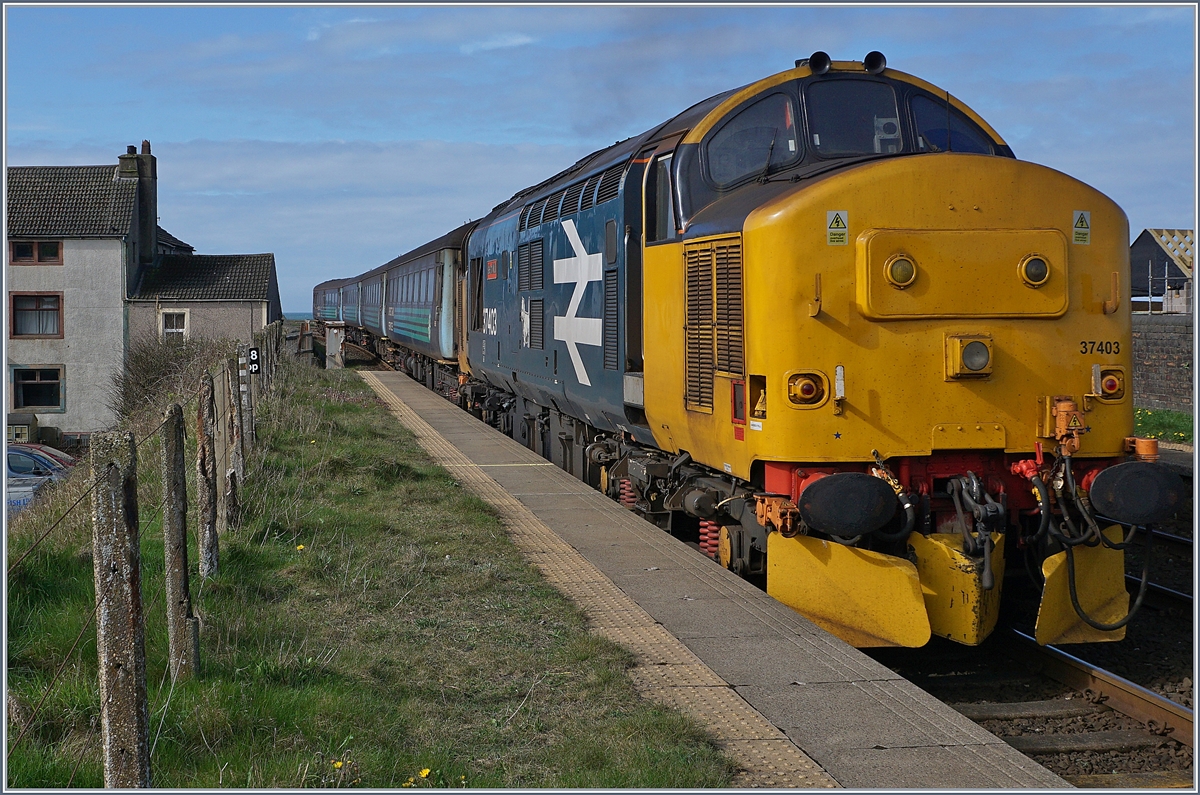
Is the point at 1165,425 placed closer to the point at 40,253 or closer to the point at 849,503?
the point at 849,503

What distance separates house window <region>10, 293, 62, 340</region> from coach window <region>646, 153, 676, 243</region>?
37544 millimetres

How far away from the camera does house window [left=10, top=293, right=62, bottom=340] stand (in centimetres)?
4062

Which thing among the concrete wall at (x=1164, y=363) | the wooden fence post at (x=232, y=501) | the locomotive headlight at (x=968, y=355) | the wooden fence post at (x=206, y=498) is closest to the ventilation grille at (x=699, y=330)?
the locomotive headlight at (x=968, y=355)

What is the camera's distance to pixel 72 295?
40812 mm

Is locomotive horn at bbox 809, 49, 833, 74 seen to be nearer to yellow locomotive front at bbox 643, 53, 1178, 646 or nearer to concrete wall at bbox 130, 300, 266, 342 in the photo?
yellow locomotive front at bbox 643, 53, 1178, 646

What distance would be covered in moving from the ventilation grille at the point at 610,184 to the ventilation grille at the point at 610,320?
2.16ft

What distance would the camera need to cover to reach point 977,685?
22.8ft

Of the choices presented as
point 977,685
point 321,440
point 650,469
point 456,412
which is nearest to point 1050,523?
point 977,685

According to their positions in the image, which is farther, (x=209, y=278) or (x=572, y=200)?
(x=209, y=278)

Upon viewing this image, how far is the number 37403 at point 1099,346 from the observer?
691cm

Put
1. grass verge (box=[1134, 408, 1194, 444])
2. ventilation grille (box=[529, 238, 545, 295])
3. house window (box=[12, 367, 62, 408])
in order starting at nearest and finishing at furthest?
ventilation grille (box=[529, 238, 545, 295]), grass verge (box=[1134, 408, 1194, 444]), house window (box=[12, 367, 62, 408])

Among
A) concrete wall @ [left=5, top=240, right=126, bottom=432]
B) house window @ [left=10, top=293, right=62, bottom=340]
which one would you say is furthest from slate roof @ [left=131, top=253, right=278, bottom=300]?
house window @ [left=10, top=293, right=62, bottom=340]

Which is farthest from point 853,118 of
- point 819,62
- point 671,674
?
point 671,674

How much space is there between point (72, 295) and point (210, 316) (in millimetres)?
4936
